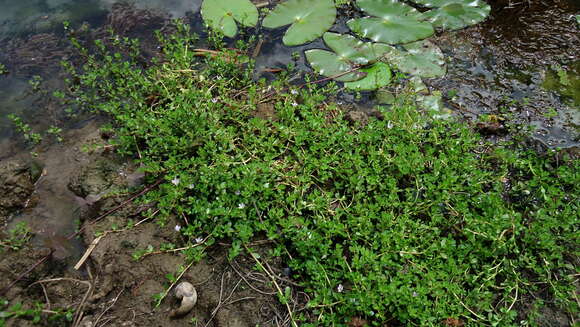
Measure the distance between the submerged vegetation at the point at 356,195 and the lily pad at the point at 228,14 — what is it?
55 cm

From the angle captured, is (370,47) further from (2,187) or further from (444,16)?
(2,187)

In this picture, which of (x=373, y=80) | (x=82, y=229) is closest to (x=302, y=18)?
(x=373, y=80)

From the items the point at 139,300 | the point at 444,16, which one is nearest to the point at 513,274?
the point at 139,300

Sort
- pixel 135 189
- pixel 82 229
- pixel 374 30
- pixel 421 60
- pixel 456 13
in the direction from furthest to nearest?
pixel 456 13 < pixel 374 30 < pixel 421 60 < pixel 135 189 < pixel 82 229

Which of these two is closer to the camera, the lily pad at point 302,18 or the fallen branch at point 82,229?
the fallen branch at point 82,229

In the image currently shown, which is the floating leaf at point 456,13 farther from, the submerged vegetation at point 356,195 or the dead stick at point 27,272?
the dead stick at point 27,272

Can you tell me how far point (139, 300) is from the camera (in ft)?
7.20

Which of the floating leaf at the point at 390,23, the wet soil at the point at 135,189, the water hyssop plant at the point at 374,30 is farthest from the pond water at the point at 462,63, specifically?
the floating leaf at the point at 390,23

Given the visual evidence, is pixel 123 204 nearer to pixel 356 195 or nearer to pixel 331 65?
pixel 356 195

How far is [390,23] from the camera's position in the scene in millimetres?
3715

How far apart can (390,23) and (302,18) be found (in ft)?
2.83

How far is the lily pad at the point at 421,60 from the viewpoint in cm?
344

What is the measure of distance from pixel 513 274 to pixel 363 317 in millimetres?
962

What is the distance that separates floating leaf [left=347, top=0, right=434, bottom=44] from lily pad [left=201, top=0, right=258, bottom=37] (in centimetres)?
99
